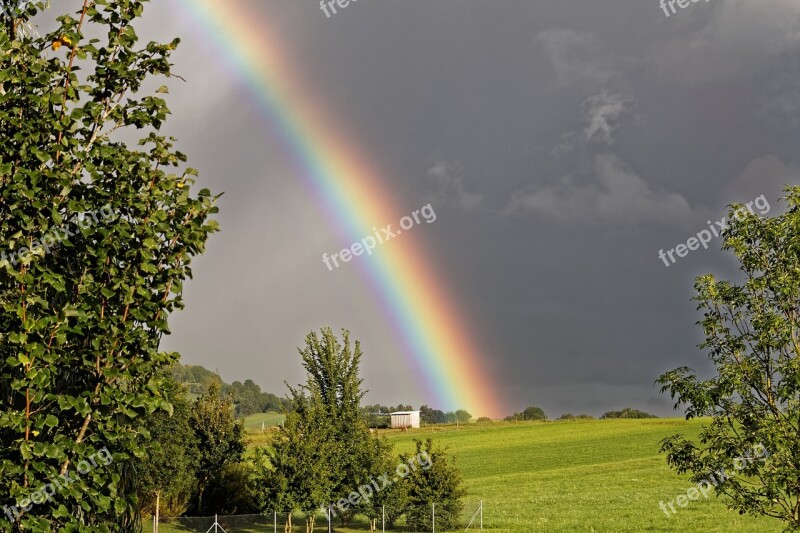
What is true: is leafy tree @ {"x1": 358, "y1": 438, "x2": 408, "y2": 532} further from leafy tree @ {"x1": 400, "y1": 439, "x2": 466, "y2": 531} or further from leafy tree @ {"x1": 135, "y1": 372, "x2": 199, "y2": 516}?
leafy tree @ {"x1": 135, "y1": 372, "x2": 199, "y2": 516}

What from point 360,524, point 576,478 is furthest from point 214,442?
point 576,478

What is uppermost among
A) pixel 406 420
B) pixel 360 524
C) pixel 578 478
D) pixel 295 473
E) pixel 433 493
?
pixel 406 420

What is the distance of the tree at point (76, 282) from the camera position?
449 cm

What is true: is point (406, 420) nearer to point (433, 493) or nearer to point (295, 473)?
point (433, 493)

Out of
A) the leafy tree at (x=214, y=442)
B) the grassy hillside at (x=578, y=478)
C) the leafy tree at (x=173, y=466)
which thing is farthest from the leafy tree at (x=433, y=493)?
the leafy tree at (x=173, y=466)

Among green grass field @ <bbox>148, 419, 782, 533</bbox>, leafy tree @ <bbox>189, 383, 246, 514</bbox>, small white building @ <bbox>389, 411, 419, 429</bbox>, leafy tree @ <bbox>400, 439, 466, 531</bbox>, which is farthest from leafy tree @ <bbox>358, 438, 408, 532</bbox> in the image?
small white building @ <bbox>389, 411, 419, 429</bbox>

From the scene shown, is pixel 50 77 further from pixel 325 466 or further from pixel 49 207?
pixel 325 466

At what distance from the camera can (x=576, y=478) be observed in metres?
61.2

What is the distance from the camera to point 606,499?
1879 inches

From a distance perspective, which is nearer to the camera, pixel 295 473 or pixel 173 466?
pixel 295 473

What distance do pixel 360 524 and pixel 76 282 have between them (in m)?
41.6

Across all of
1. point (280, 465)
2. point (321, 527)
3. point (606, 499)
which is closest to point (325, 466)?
point (280, 465)

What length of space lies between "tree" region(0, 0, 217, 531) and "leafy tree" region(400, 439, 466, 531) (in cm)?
3602

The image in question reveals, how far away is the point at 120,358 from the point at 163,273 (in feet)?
1.96
